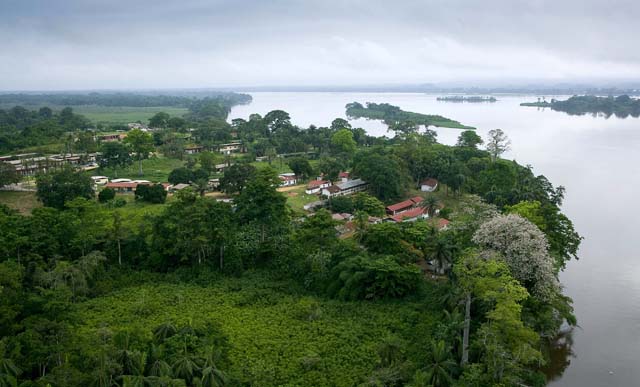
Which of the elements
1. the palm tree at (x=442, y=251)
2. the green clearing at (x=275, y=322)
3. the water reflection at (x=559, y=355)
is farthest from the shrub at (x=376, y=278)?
the water reflection at (x=559, y=355)

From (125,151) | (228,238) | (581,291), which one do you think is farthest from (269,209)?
(125,151)

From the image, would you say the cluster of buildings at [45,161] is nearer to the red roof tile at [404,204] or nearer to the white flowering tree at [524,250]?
the red roof tile at [404,204]

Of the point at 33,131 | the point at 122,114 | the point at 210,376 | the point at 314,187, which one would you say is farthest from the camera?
the point at 122,114

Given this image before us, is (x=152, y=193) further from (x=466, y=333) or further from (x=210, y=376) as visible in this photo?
(x=466, y=333)

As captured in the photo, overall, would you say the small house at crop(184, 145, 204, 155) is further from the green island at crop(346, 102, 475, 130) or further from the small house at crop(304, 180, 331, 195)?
the green island at crop(346, 102, 475, 130)

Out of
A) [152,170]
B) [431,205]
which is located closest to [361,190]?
[431,205]

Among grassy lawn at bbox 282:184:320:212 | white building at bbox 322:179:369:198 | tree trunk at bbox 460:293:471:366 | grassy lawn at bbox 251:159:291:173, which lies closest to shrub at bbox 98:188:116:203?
grassy lawn at bbox 282:184:320:212
